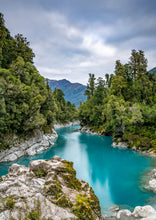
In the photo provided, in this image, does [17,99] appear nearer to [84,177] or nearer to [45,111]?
[45,111]

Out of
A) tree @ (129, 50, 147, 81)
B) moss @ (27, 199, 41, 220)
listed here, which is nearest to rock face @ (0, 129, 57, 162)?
moss @ (27, 199, 41, 220)

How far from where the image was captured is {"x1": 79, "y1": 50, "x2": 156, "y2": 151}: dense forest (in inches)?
1252

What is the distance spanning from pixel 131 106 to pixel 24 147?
1110 inches

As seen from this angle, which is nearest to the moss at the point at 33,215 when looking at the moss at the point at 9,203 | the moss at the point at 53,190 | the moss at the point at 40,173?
the moss at the point at 9,203

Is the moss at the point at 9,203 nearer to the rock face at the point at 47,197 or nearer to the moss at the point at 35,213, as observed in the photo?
the rock face at the point at 47,197

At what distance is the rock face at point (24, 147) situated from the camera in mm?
24344

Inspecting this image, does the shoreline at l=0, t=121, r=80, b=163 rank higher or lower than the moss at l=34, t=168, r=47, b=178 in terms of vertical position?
lower

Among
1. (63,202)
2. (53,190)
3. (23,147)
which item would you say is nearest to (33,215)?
(63,202)

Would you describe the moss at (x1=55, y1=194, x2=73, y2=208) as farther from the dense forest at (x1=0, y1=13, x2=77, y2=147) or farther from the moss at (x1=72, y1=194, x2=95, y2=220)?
the dense forest at (x1=0, y1=13, x2=77, y2=147)

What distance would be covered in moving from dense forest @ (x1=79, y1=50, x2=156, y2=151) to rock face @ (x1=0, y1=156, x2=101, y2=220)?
21847mm

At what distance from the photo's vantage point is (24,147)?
28.3 meters

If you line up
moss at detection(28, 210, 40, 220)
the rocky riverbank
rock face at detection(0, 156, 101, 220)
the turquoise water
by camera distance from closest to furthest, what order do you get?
moss at detection(28, 210, 40, 220) < rock face at detection(0, 156, 101, 220) < the turquoise water < the rocky riverbank

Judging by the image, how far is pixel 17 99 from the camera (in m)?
27.0

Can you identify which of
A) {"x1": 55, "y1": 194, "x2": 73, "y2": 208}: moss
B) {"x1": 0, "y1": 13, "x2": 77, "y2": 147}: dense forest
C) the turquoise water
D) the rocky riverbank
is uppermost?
{"x1": 0, "y1": 13, "x2": 77, "y2": 147}: dense forest
